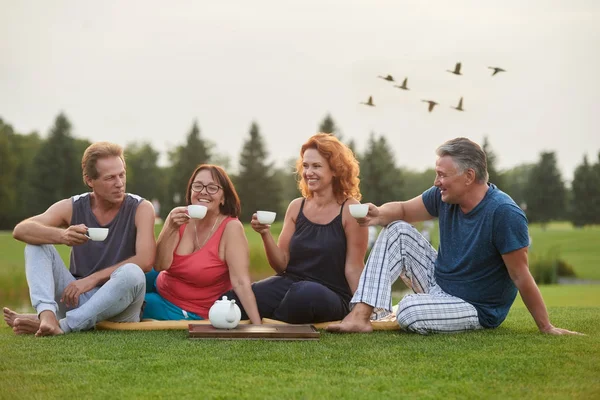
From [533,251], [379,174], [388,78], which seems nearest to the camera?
[388,78]

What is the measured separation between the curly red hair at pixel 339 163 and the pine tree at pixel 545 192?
36.8 meters

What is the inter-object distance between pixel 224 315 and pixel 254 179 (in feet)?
122

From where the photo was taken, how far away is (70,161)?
3916 centimetres

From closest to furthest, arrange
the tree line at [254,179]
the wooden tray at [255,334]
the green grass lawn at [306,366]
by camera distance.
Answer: the green grass lawn at [306,366] → the wooden tray at [255,334] → the tree line at [254,179]

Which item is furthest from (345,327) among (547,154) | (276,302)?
(547,154)

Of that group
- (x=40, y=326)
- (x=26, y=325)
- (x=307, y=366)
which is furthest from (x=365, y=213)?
(x=26, y=325)

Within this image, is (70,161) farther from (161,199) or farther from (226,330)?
(226,330)

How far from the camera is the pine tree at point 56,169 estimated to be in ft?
124

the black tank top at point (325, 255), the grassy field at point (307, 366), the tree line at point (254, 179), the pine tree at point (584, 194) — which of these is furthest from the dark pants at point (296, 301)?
the pine tree at point (584, 194)

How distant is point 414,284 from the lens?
18.5 ft

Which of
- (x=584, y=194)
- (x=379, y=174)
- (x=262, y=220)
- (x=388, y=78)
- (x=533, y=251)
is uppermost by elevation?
(x=379, y=174)

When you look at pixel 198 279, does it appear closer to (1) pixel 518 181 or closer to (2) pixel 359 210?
(2) pixel 359 210

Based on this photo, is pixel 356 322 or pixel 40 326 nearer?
pixel 40 326

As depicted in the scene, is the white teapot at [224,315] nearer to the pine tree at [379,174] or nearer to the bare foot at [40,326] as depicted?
the bare foot at [40,326]
